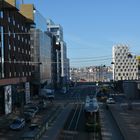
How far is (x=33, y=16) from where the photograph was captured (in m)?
122

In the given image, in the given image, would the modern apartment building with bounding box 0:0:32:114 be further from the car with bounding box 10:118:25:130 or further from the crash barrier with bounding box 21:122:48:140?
the crash barrier with bounding box 21:122:48:140

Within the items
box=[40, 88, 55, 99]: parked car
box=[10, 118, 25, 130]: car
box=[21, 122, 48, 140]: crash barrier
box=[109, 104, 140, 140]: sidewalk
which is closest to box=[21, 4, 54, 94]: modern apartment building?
box=[40, 88, 55, 99]: parked car

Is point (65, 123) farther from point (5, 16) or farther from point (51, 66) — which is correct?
point (51, 66)

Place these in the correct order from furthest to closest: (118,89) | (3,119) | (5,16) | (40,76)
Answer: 1. (118,89)
2. (40,76)
3. (5,16)
4. (3,119)

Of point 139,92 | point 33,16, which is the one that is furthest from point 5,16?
point 139,92

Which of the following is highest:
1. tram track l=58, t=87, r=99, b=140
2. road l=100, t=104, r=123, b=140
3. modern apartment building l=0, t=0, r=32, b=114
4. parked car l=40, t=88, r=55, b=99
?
modern apartment building l=0, t=0, r=32, b=114

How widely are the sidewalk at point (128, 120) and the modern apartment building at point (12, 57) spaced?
747 inches

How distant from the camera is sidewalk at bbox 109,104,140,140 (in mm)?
56375

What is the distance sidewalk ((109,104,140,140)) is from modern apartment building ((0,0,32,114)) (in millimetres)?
18968

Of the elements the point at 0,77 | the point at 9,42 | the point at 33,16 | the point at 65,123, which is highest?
the point at 33,16

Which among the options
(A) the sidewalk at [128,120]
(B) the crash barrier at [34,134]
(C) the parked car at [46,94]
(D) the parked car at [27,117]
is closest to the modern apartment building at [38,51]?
(C) the parked car at [46,94]

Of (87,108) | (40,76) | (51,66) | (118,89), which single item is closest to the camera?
(87,108)

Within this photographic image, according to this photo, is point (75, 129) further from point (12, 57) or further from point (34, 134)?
point (12, 57)

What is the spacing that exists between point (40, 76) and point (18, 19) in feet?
123
